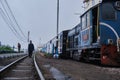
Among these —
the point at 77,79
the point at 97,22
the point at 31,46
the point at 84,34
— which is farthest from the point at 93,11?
the point at 31,46

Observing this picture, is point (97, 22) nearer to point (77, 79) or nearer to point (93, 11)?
point (93, 11)

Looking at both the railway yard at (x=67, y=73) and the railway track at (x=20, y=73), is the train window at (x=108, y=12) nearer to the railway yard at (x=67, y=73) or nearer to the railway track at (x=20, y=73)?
the railway yard at (x=67, y=73)

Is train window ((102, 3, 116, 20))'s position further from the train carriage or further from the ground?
the ground

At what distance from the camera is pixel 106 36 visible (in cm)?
2042

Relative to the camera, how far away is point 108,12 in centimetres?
2064

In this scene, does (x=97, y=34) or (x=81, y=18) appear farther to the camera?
(x=81, y=18)

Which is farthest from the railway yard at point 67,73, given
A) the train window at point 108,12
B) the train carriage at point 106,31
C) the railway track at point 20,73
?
the train window at point 108,12

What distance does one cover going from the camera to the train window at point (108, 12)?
20.4m

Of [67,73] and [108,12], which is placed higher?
[108,12]

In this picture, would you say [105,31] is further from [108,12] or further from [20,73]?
[20,73]

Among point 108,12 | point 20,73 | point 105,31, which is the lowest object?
point 20,73

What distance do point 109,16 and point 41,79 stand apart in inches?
384

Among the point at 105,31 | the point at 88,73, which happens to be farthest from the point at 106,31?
the point at 88,73

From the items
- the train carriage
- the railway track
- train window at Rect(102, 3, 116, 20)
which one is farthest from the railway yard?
train window at Rect(102, 3, 116, 20)
